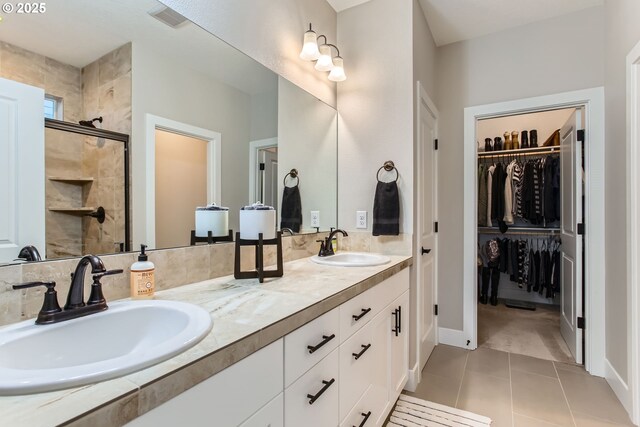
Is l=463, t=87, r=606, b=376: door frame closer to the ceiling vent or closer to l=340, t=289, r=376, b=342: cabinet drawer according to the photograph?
l=340, t=289, r=376, b=342: cabinet drawer

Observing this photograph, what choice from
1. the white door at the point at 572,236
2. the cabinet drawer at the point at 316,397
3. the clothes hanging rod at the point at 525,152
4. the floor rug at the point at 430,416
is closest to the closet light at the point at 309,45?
the cabinet drawer at the point at 316,397

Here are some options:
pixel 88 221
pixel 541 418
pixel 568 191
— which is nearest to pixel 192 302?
pixel 88 221

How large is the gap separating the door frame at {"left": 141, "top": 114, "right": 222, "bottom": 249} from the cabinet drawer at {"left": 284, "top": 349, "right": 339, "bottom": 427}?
733 millimetres

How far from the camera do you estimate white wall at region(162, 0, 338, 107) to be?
1.37 metres

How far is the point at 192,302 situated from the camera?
3.27 ft

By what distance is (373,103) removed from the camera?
2.26 metres

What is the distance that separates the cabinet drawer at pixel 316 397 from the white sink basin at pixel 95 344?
1.17ft

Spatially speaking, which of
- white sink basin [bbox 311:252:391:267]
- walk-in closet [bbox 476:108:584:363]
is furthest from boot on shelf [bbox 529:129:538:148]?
white sink basin [bbox 311:252:391:267]

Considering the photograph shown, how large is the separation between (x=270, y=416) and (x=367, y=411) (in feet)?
2.69

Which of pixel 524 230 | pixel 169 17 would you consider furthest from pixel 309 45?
pixel 524 230

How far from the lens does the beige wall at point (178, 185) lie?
3.98ft

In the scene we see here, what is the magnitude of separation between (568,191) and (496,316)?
1.63 m

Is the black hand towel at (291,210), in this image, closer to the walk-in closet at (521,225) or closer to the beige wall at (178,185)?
the beige wall at (178,185)

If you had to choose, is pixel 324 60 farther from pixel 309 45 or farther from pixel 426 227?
pixel 426 227
